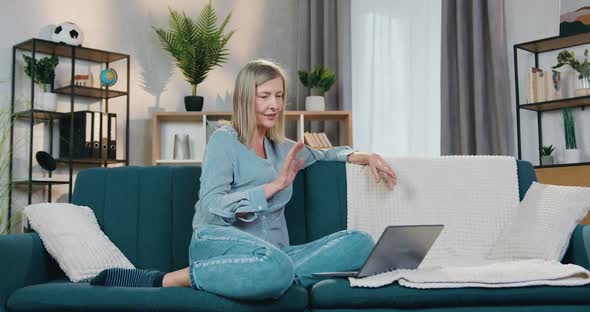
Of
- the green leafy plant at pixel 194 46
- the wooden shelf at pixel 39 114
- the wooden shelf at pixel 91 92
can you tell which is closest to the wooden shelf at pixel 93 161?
the wooden shelf at pixel 39 114

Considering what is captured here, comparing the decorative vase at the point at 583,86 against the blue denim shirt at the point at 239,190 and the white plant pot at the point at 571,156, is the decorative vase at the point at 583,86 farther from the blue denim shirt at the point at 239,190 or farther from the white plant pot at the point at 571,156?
the blue denim shirt at the point at 239,190

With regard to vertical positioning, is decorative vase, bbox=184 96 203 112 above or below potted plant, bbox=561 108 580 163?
above

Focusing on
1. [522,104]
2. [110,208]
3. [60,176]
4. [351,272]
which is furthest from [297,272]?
[60,176]

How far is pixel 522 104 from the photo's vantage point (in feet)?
13.2

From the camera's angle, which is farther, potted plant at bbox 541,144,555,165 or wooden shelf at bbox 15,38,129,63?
wooden shelf at bbox 15,38,129,63

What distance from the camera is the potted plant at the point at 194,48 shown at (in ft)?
15.6

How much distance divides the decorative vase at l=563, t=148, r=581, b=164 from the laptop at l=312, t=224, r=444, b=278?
204cm

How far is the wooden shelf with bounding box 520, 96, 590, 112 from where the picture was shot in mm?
3768

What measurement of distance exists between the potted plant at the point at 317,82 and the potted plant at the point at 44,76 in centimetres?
167

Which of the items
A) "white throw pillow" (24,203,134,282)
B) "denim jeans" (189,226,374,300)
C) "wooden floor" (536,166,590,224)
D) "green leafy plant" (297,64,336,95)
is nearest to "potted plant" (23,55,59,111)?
"green leafy plant" (297,64,336,95)

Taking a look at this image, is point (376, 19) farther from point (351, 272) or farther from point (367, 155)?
point (351, 272)

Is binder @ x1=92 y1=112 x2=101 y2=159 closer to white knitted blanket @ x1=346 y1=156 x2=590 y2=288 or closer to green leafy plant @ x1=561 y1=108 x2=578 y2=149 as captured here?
white knitted blanket @ x1=346 y1=156 x2=590 y2=288

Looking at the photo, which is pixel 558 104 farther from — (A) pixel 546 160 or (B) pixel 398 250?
(B) pixel 398 250

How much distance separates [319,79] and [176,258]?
273cm
